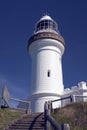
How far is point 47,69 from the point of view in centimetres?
2430

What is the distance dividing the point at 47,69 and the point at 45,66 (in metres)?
0.35

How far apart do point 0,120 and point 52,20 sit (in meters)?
16.7

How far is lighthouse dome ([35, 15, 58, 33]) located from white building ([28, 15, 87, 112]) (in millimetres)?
81

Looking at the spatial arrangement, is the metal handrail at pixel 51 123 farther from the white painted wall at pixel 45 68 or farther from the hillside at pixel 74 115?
the white painted wall at pixel 45 68

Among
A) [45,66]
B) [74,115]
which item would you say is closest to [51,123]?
[74,115]

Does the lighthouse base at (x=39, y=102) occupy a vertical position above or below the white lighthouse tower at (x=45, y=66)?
below

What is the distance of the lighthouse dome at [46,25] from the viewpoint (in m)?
27.4

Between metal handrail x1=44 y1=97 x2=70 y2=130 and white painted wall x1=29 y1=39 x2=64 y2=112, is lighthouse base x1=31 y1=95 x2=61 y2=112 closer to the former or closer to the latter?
white painted wall x1=29 y1=39 x2=64 y2=112

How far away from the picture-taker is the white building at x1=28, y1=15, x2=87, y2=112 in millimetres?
23156

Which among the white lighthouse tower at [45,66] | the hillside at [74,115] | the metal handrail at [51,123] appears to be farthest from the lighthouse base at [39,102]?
the metal handrail at [51,123]

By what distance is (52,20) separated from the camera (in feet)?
91.7

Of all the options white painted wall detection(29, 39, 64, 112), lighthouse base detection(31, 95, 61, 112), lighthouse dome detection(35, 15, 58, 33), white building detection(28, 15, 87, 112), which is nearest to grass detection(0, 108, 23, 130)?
lighthouse base detection(31, 95, 61, 112)

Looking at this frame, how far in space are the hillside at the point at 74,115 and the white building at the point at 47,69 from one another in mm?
7852

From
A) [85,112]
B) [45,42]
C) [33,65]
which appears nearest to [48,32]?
[45,42]
